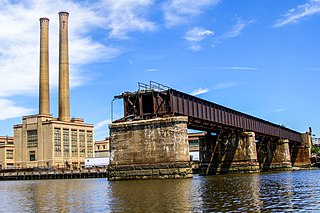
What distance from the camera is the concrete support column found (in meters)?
139

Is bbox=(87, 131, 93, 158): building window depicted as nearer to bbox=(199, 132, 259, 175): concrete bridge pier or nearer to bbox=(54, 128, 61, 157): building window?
bbox=(54, 128, 61, 157): building window

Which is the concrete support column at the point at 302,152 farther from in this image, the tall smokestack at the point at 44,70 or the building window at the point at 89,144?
the tall smokestack at the point at 44,70

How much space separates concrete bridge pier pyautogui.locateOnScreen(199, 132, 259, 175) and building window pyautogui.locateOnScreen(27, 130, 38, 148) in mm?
85339

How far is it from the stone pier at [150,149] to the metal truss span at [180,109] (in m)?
2.86

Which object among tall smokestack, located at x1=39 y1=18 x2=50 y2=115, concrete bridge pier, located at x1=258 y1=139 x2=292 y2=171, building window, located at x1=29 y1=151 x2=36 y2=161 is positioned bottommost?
concrete bridge pier, located at x1=258 y1=139 x2=292 y2=171

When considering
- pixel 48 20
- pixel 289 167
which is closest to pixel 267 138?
pixel 289 167

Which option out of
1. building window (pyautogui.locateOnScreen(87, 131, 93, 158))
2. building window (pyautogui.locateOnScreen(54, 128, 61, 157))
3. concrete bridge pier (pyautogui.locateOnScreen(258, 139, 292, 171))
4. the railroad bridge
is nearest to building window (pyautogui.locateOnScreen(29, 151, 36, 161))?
building window (pyautogui.locateOnScreen(54, 128, 61, 157))

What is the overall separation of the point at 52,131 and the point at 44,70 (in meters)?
19.7

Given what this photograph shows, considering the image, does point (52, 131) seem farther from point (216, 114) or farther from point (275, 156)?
point (216, 114)

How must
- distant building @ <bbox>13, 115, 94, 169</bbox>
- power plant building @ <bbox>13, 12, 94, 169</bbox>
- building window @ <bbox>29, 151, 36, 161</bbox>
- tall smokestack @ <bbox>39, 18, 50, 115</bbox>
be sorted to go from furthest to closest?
building window @ <bbox>29, 151, 36, 161</bbox>, distant building @ <bbox>13, 115, 94, 169</bbox>, power plant building @ <bbox>13, 12, 94, 169</bbox>, tall smokestack @ <bbox>39, 18, 50, 115</bbox>

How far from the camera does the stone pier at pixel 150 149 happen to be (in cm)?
5325

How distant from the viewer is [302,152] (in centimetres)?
14025

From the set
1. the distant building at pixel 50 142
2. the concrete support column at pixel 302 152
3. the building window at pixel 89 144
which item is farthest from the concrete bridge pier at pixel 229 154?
the building window at pixel 89 144

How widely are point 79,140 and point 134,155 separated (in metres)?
109
